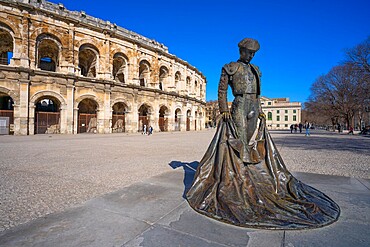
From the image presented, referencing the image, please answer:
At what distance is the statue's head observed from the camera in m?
3.11

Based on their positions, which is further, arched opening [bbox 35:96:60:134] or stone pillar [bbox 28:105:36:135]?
arched opening [bbox 35:96:60:134]

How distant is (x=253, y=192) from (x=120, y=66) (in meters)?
28.4

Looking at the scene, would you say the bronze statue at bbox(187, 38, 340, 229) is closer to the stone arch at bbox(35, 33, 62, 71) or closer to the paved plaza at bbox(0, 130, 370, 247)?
the paved plaza at bbox(0, 130, 370, 247)

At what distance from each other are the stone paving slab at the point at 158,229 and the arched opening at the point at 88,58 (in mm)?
24042

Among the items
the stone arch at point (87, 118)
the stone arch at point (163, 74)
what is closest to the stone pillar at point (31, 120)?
the stone arch at point (87, 118)

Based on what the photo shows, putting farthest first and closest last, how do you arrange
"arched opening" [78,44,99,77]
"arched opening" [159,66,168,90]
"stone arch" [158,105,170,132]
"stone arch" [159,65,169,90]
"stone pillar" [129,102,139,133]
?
1. "arched opening" [159,66,168,90]
2. "stone arch" [159,65,169,90]
3. "stone arch" [158,105,170,132]
4. "stone pillar" [129,102,139,133]
5. "arched opening" [78,44,99,77]

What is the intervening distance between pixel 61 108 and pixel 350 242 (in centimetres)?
2339

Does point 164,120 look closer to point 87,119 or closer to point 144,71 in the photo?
point 144,71

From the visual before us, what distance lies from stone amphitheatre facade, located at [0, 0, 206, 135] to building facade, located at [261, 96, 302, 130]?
57.6 m

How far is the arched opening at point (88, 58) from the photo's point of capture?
74.5 feet

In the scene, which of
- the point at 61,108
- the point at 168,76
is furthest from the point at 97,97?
the point at 168,76

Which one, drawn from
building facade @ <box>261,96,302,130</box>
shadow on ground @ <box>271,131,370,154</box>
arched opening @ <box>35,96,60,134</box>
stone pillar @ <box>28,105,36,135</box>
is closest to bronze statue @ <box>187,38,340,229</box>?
shadow on ground @ <box>271,131,370,154</box>

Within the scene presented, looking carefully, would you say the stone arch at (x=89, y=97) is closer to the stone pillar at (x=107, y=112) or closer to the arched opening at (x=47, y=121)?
the stone pillar at (x=107, y=112)

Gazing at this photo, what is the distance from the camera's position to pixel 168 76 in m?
31.9
